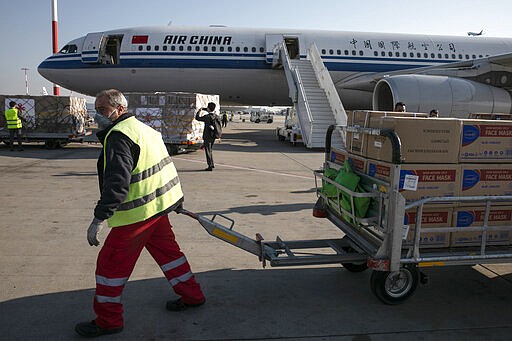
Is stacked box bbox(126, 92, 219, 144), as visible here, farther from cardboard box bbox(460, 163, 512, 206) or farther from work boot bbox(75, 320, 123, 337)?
cardboard box bbox(460, 163, 512, 206)

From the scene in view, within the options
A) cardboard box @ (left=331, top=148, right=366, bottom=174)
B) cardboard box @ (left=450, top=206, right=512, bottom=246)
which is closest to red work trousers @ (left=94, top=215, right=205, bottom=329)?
cardboard box @ (left=331, top=148, right=366, bottom=174)

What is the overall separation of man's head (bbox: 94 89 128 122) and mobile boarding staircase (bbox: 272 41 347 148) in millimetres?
11560

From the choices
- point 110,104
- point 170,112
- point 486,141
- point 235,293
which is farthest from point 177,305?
point 170,112

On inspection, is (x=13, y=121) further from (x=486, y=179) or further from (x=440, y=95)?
(x=486, y=179)

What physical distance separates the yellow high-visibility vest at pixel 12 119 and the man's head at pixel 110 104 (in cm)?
1279

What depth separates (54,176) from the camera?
1018cm

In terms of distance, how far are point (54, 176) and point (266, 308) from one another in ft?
26.4

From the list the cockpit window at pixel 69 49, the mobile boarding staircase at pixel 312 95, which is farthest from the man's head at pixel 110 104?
the cockpit window at pixel 69 49

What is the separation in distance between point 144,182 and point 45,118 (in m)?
14.5

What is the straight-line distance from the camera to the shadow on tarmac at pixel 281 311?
349 centimetres

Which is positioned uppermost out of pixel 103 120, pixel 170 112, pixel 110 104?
pixel 110 104

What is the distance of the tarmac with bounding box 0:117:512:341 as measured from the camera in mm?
3531

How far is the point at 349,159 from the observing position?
461cm

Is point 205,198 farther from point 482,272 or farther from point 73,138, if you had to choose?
point 73,138
